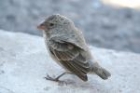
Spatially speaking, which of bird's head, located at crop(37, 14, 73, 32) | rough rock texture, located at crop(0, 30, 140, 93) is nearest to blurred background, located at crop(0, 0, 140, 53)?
rough rock texture, located at crop(0, 30, 140, 93)

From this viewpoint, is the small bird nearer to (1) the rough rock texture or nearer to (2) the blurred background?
(1) the rough rock texture

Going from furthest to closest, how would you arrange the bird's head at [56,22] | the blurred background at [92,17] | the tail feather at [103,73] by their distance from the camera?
1. the blurred background at [92,17]
2. the bird's head at [56,22]
3. the tail feather at [103,73]

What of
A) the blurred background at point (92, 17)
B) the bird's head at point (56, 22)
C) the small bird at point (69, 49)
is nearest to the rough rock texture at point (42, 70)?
the small bird at point (69, 49)

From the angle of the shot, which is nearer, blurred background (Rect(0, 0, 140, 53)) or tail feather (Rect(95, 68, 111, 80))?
tail feather (Rect(95, 68, 111, 80))

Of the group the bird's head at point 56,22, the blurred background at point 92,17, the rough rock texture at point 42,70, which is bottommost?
the blurred background at point 92,17

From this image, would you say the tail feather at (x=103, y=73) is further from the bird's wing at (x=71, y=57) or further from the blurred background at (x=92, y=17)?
the blurred background at (x=92, y=17)

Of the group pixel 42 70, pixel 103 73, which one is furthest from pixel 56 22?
pixel 103 73

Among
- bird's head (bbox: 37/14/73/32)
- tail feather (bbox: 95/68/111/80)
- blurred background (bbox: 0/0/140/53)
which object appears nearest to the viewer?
tail feather (bbox: 95/68/111/80)
